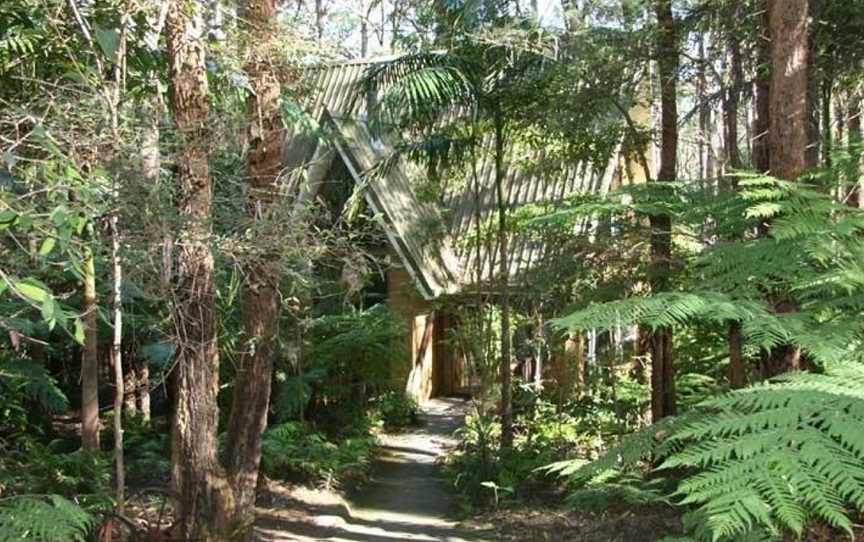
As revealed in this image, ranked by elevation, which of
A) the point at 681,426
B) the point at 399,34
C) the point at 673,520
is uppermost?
the point at 399,34

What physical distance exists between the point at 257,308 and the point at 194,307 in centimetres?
154

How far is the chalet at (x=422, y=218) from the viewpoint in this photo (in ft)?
49.7

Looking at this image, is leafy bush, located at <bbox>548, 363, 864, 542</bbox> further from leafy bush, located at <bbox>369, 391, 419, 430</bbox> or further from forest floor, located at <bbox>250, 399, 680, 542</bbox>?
leafy bush, located at <bbox>369, 391, 419, 430</bbox>

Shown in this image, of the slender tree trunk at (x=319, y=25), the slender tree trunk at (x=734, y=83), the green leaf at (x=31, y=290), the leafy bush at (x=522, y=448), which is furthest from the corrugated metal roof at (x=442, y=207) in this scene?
the green leaf at (x=31, y=290)

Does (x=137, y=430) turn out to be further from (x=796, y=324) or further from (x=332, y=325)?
(x=796, y=324)

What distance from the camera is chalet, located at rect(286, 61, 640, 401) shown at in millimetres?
15141

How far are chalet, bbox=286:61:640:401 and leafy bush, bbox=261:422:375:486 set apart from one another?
3282 millimetres

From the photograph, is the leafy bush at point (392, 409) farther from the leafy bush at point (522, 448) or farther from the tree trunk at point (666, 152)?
the tree trunk at point (666, 152)

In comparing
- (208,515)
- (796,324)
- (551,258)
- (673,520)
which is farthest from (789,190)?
(551,258)

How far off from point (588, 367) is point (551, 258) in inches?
129

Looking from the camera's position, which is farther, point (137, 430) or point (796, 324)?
point (137, 430)

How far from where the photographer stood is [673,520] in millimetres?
8750

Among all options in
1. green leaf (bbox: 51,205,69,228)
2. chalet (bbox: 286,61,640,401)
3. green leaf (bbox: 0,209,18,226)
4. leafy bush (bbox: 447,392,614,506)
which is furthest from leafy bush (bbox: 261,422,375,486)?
green leaf (bbox: 0,209,18,226)

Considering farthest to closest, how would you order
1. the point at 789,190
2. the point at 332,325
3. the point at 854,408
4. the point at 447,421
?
1. the point at 447,421
2. the point at 332,325
3. the point at 789,190
4. the point at 854,408
